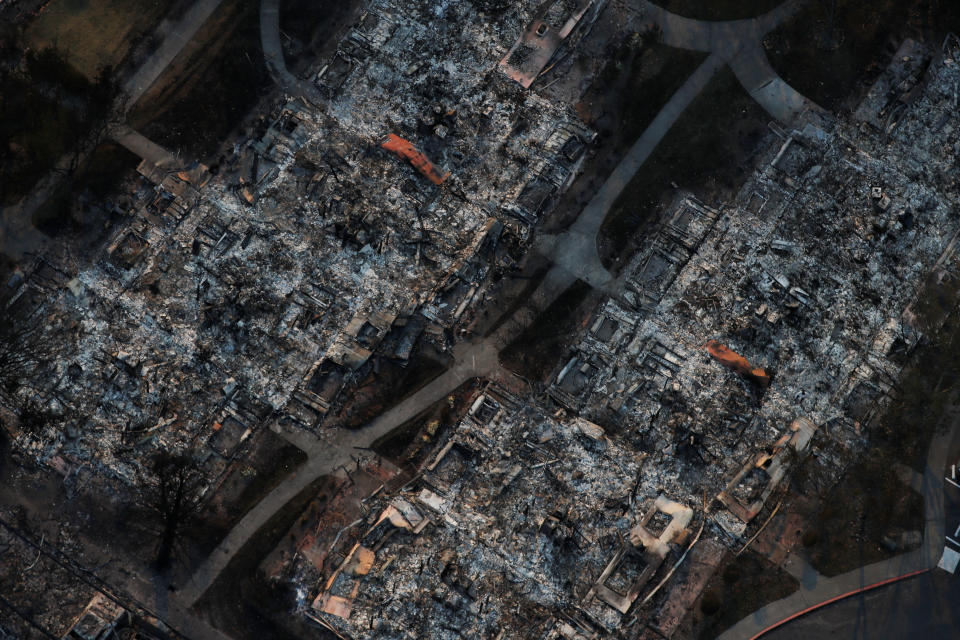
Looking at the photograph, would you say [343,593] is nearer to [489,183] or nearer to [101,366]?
[101,366]

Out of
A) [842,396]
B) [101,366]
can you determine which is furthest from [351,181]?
[842,396]

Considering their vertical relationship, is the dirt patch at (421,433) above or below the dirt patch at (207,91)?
below

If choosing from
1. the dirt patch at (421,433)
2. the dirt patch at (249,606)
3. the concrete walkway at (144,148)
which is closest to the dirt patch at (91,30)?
the concrete walkway at (144,148)

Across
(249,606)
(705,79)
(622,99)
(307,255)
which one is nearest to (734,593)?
(249,606)

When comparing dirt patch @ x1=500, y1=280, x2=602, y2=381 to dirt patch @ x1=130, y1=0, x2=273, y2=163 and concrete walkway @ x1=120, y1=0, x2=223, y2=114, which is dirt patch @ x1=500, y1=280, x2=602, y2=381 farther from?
concrete walkway @ x1=120, y1=0, x2=223, y2=114

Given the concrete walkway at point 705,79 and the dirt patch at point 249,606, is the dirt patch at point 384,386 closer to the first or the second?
the dirt patch at point 249,606

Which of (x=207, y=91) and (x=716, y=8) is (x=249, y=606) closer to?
(x=207, y=91)

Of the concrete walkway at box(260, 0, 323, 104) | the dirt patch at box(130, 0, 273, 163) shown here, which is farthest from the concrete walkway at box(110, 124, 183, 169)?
the concrete walkway at box(260, 0, 323, 104)
